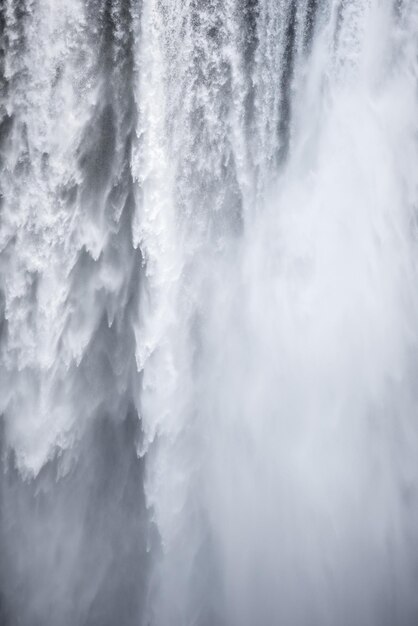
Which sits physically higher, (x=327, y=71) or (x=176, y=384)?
(x=327, y=71)

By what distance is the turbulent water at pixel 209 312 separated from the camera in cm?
331

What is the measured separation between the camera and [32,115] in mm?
3139

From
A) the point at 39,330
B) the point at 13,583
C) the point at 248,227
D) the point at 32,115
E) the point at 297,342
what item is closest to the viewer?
the point at 32,115

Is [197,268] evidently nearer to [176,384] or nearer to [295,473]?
[176,384]

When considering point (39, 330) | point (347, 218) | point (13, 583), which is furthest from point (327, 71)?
point (13, 583)

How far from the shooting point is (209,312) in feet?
13.1

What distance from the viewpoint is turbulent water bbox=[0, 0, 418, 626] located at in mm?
3312

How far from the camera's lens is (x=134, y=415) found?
3863mm

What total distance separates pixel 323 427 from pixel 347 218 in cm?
193

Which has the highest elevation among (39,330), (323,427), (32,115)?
(32,115)

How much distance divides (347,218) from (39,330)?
2816mm

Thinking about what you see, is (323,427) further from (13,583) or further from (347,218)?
(13,583)

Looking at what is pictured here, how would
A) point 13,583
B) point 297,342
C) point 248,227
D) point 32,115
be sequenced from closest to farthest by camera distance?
1. point 32,115
2. point 13,583
3. point 248,227
4. point 297,342

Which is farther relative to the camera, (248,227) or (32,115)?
(248,227)
